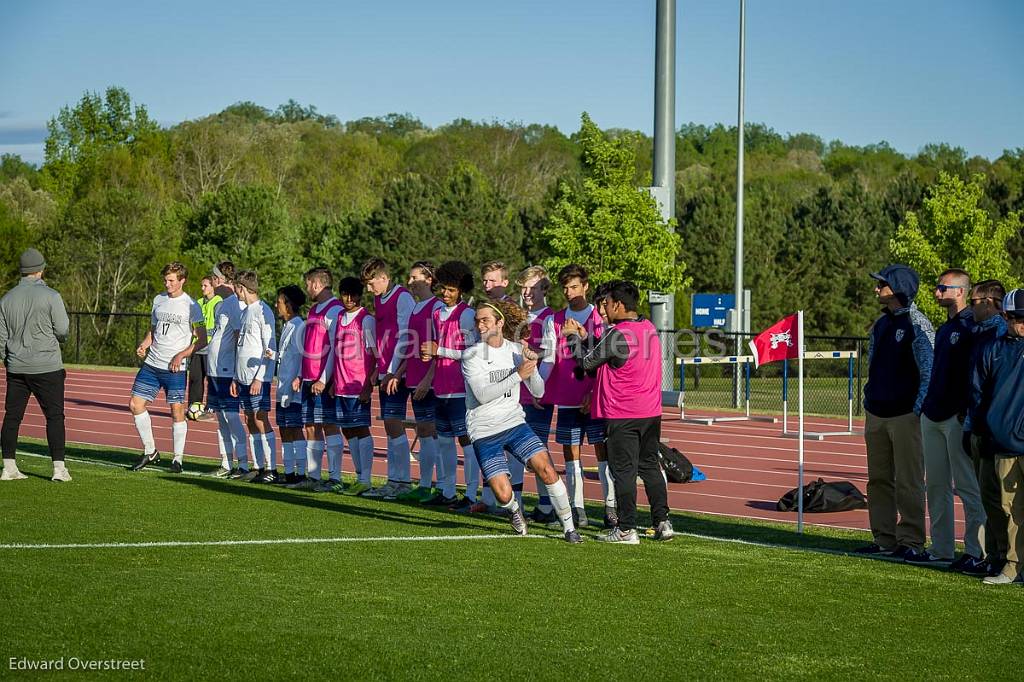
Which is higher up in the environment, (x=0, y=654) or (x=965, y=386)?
(x=965, y=386)

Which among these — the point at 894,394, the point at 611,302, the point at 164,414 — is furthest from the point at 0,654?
the point at 164,414

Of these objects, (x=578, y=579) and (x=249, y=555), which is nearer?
(x=578, y=579)

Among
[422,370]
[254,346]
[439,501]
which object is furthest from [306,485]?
[422,370]

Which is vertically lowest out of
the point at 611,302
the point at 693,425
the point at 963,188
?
the point at 693,425

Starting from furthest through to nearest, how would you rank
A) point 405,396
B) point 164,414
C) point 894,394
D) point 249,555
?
1. point 164,414
2. point 405,396
3. point 894,394
4. point 249,555

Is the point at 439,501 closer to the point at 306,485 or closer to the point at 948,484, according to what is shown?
the point at 306,485

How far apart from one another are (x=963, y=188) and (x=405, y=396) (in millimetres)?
33271

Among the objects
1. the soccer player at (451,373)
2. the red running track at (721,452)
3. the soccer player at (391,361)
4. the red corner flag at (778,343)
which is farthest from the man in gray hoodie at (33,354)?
the red corner flag at (778,343)

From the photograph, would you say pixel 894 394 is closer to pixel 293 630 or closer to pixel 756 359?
pixel 756 359

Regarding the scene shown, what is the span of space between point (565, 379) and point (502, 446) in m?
1.34

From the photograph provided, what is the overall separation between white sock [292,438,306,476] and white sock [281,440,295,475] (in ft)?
0.07

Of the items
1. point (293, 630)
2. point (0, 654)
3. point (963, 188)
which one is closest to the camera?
point (0, 654)

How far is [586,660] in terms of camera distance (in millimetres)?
6082

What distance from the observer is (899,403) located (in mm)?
9148
